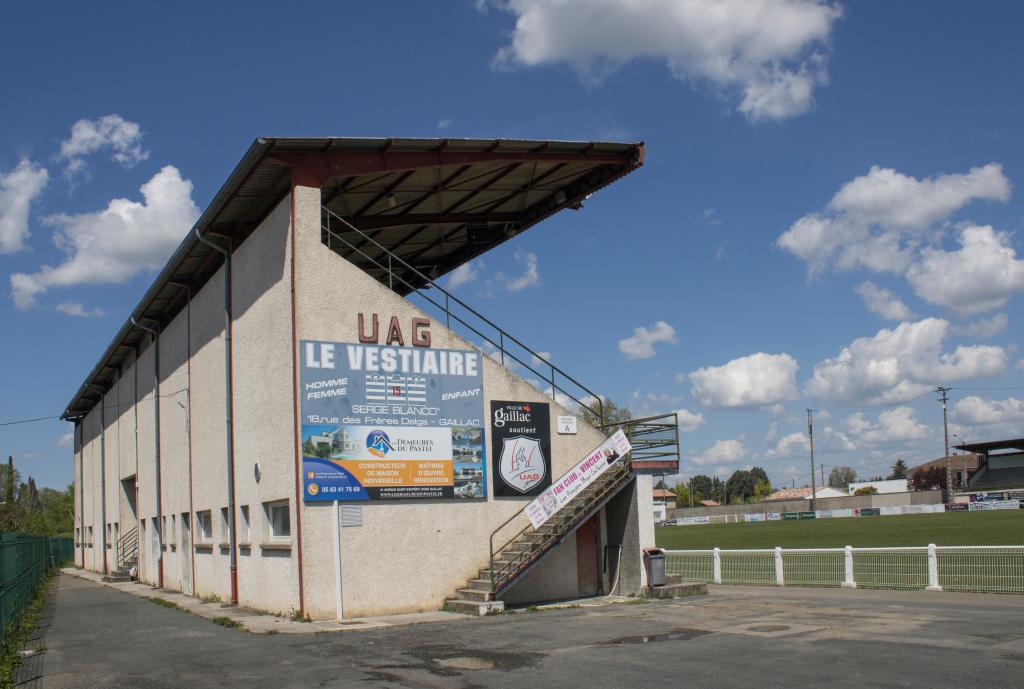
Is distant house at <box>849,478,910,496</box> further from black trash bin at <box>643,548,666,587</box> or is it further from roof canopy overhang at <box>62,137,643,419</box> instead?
black trash bin at <box>643,548,666,587</box>

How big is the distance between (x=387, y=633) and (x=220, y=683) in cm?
438

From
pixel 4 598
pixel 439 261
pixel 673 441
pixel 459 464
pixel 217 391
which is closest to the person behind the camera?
pixel 4 598

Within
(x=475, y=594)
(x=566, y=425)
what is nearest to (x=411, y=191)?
(x=566, y=425)

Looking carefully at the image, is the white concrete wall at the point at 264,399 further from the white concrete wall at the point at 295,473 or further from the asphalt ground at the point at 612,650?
the asphalt ground at the point at 612,650

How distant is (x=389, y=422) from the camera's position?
1795 cm

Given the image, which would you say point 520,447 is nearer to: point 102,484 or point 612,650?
point 612,650

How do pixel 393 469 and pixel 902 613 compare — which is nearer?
pixel 902 613

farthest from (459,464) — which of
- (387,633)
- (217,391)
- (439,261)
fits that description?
(439,261)

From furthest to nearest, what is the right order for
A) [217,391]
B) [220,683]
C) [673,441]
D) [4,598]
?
[217,391] < [673,441] < [4,598] < [220,683]

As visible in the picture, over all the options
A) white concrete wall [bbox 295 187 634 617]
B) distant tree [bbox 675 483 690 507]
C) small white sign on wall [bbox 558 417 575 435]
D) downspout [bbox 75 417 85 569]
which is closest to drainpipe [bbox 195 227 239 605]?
white concrete wall [bbox 295 187 634 617]

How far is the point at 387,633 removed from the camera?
14.8 meters

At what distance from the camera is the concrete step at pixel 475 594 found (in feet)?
57.0

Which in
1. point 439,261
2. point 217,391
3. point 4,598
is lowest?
point 4,598

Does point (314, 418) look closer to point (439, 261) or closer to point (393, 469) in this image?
point (393, 469)
